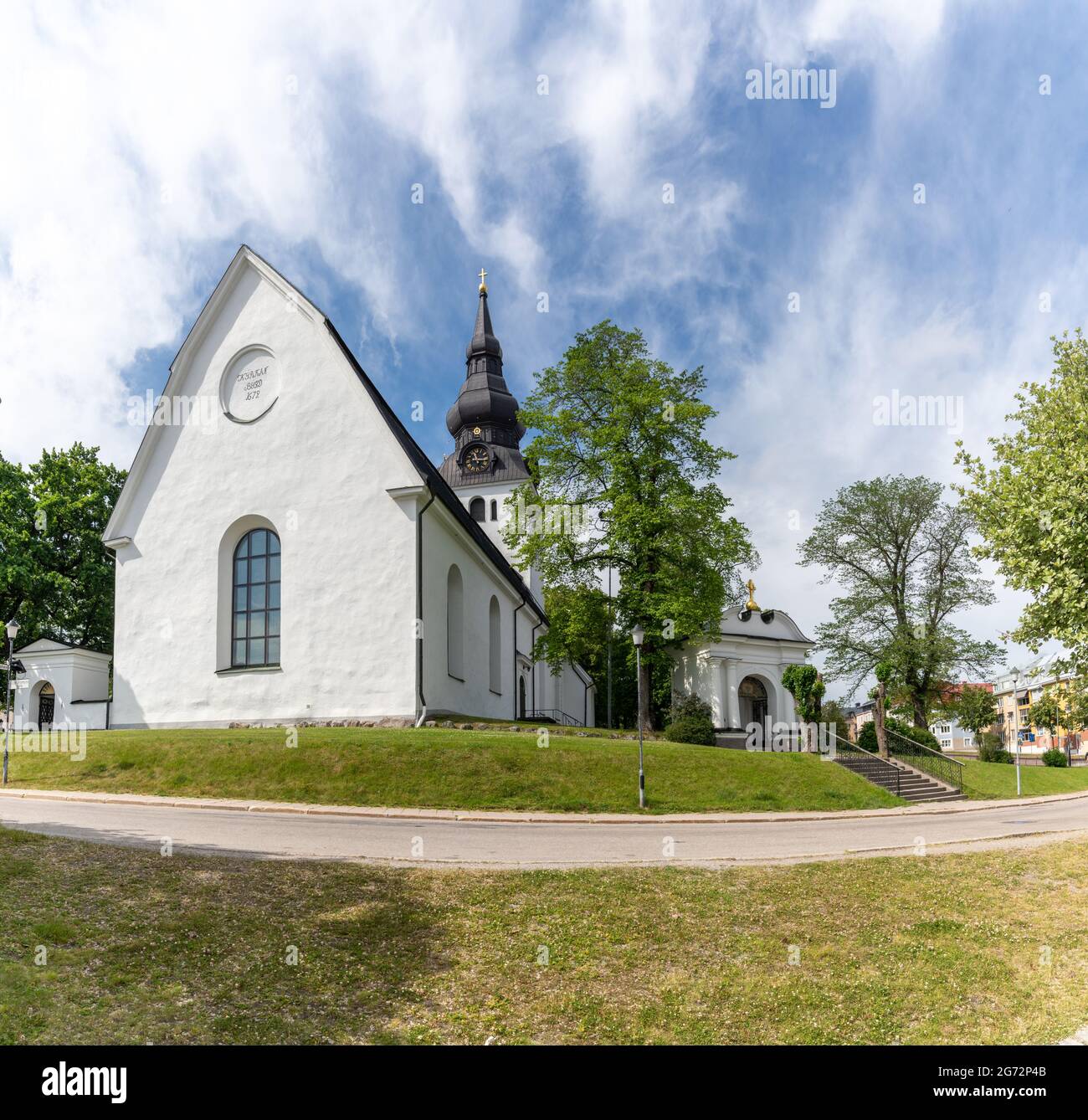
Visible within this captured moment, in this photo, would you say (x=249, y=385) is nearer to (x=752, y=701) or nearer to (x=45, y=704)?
(x=45, y=704)

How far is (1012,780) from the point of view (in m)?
36.2

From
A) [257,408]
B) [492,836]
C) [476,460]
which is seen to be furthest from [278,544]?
[476,460]

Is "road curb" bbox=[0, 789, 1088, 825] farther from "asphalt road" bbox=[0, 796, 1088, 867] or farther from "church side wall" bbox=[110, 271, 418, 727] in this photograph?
"church side wall" bbox=[110, 271, 418, 727]

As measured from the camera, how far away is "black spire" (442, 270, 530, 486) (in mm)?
51688

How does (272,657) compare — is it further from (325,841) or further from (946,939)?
(946,939)

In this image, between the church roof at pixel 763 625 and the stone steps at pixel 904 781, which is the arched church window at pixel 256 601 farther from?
the church roof at pixel 763 625

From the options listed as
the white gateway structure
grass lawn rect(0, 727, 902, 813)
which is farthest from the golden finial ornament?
grass lawn rect(0, 727, 902, 813)

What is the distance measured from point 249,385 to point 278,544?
17.3 feet

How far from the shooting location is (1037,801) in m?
29.8

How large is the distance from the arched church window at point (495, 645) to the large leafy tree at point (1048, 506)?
18.8 m

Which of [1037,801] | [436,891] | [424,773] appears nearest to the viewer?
Answer: [436,891]

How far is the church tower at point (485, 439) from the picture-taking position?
51.3 metres
